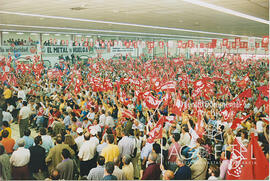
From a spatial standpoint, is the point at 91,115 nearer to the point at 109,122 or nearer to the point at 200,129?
the point at 109,122

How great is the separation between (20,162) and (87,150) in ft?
3.98

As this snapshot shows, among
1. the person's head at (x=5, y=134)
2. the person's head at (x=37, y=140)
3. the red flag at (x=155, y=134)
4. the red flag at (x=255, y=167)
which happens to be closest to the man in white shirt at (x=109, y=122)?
the red flag at (x=155, y=134)

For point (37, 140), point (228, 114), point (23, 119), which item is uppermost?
point (228, 114)

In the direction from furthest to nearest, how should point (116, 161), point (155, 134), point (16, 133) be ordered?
1. point (16, 133)
2. point (155, 134)
3. point (116, 161)

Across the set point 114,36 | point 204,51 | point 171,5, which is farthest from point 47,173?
point 114,36

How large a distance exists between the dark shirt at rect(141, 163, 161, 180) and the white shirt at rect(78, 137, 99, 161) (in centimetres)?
119

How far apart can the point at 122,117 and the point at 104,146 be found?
168 cm

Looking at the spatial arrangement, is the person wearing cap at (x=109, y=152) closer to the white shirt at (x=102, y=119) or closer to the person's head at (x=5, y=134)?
the white shirt at (x=102, y=119)

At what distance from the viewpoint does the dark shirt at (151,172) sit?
13.6 feet

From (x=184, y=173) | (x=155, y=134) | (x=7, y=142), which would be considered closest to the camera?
(x=184, y=173)

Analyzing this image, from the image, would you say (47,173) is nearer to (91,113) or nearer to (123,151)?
(123,151)

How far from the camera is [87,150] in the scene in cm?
471

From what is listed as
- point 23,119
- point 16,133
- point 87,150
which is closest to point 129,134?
point 87,150

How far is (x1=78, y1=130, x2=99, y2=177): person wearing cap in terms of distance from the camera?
15.5ft
